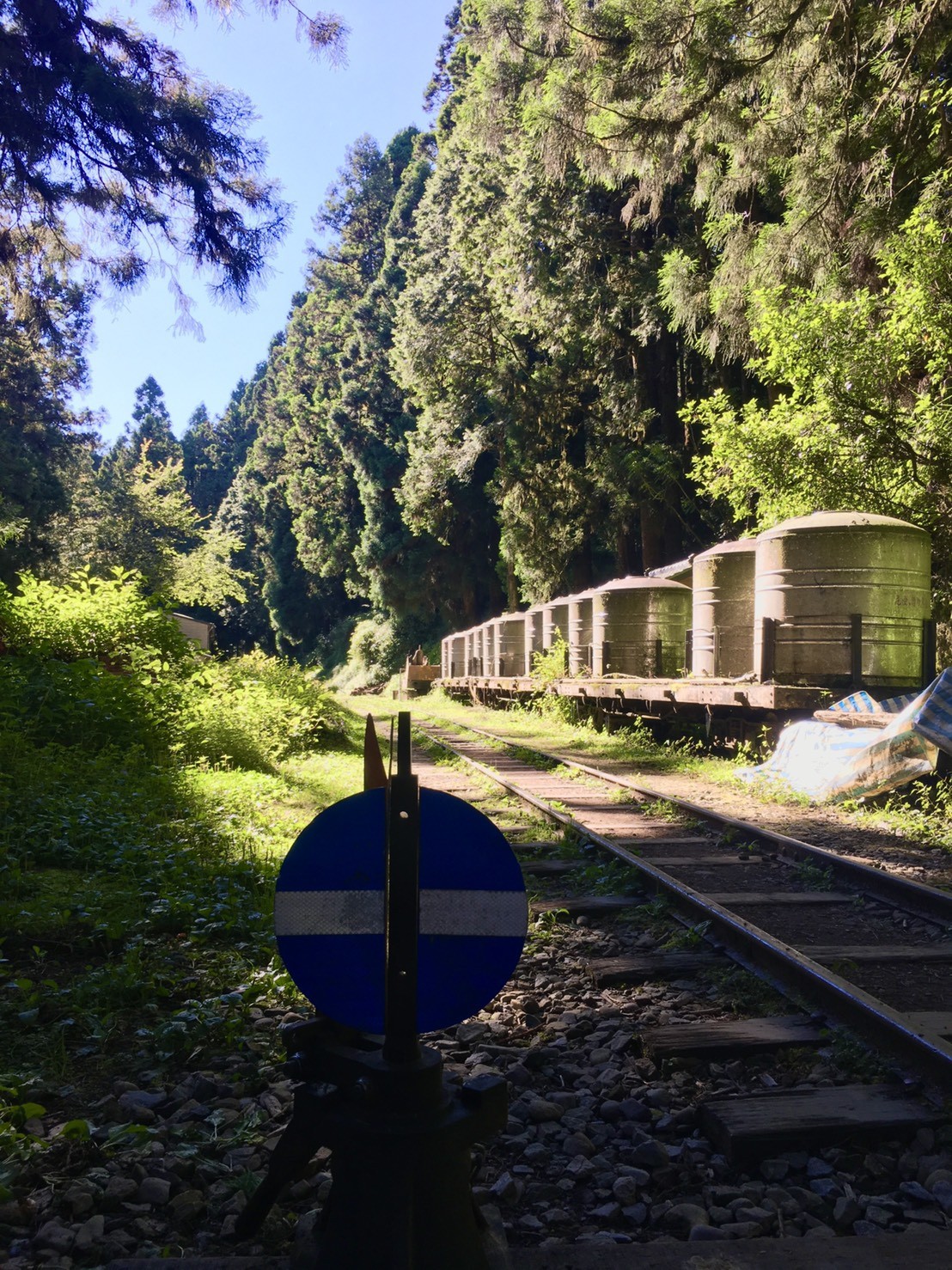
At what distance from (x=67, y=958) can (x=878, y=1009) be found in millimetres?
3392

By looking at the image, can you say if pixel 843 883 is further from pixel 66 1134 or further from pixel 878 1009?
pixel 66 1134

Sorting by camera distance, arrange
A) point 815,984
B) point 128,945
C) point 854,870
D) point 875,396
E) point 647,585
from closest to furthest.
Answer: point 815,984
point 128,945
point 854,870
point 875,396
point 647,585

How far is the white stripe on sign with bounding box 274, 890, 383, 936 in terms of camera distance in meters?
2.10

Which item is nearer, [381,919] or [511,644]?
[381,919]

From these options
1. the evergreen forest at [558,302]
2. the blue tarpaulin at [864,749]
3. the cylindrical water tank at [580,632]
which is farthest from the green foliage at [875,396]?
the cylindrical water tank at [580,632]

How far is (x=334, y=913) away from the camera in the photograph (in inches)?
82.8

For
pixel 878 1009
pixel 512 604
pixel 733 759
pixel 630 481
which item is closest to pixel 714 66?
pixel 733 759

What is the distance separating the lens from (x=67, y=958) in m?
4.39

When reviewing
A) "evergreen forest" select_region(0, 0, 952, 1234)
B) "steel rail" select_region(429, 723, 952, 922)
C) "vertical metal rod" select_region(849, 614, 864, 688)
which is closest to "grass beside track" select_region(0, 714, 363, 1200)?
"evergreen forest" select_region(0, 0, 952, 1234)

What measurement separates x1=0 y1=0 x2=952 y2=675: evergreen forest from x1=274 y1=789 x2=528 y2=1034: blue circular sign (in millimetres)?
8603

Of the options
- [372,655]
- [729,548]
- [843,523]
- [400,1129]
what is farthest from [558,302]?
[372,655]

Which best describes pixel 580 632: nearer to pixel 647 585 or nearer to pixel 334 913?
pixel 647 585

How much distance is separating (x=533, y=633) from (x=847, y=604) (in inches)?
546

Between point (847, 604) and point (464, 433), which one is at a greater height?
point (464, 433)
